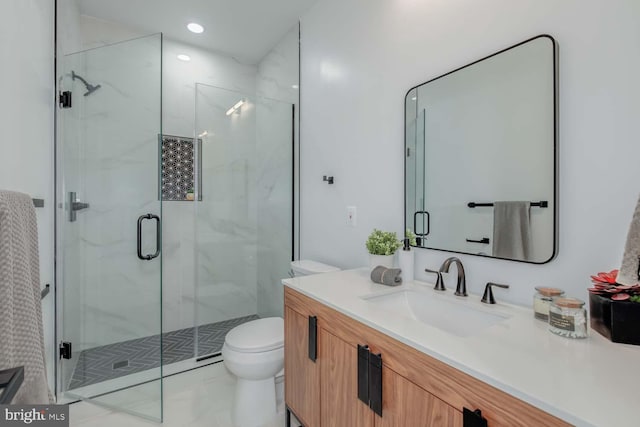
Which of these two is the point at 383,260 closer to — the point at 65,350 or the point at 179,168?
the point at 65,350

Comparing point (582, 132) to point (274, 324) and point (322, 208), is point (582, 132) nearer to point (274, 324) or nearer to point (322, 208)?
point (322, 208)

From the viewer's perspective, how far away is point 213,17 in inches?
94.9

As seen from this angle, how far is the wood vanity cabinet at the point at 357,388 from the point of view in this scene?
0.65 metres

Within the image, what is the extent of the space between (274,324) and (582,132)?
5.88 feet

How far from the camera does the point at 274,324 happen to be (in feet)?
6.21

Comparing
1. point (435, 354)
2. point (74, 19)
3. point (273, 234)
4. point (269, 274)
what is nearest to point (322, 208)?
point (273, 234)

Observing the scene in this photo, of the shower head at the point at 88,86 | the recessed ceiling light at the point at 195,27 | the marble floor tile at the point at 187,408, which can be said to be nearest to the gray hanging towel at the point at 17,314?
the marble floor tile at the point at 187,408

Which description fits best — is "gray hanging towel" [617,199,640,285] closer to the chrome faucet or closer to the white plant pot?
the chrome faucet

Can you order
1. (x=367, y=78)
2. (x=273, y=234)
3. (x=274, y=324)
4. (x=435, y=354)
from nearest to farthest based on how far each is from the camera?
(x=435, y=354)
(x=367, y=78)
(x=274, y=324)
(x=273, y=234)

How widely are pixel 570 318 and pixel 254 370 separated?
1450 millimetres

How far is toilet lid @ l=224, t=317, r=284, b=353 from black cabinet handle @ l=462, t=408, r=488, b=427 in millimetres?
1172
